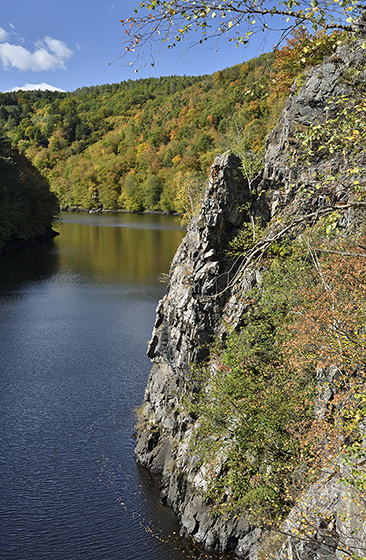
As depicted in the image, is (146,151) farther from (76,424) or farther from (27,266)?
(76,424)

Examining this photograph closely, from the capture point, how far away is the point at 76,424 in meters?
26.1

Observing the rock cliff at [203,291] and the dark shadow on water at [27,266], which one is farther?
the dark shadow on water at [27,266]

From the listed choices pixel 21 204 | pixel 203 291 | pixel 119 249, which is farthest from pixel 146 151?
pixel 203 291

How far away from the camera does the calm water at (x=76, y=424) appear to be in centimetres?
1888

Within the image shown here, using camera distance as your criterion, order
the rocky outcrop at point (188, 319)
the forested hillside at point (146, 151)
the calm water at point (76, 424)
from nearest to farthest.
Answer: the calm water at point (76, 424) < the rocky outcrop at point (188, 319) < the forested hillside at point (146, 151)

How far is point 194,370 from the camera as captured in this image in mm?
23219

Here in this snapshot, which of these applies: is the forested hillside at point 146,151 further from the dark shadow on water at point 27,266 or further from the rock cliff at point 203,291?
the rock cliff at point 203,291

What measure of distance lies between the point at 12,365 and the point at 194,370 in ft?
52.1

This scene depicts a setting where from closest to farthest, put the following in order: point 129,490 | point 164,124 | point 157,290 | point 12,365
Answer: point 129,490, point 12,365, point 157,290, point 164,124

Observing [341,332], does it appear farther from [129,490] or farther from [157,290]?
[157,290]

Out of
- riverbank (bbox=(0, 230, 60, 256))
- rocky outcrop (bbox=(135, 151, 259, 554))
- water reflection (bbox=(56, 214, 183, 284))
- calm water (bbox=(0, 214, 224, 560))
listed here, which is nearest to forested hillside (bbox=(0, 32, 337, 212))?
water reflection (bbox=(56, 214, 183, 284))

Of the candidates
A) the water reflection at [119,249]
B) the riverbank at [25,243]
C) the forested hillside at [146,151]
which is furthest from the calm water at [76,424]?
the forested hillside at [146,151]

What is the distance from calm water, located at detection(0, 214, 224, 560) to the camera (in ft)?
61.9

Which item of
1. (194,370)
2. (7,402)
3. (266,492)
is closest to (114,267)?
(7,402)
